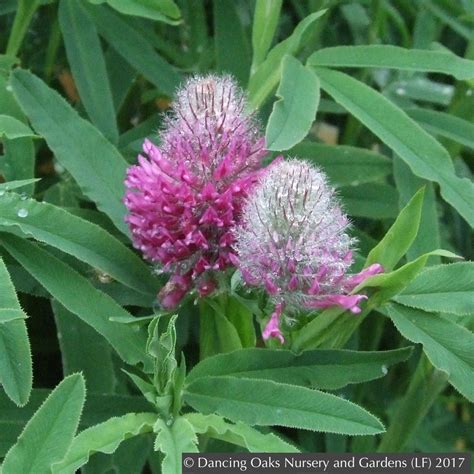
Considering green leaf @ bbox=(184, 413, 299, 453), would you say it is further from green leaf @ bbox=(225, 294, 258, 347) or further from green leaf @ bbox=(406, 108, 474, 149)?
green leaf @ bbox=(406, 108, 474, 149)

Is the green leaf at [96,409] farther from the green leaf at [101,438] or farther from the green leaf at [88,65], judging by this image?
the green leaf at [88,65]

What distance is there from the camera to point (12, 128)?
875 millimetres

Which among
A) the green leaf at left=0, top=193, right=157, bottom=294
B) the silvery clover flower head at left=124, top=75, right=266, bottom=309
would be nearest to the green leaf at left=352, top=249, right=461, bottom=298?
the silvery clover flower head at left=124, top=75, right=266, bottom=309

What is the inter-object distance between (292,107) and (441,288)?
0.23m

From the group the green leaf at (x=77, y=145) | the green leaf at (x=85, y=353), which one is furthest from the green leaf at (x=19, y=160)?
the green leaf at (x=85, y=353)

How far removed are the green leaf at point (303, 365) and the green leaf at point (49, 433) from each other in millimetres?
127

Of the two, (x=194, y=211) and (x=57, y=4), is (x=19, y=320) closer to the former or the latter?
(x=194, y=211)

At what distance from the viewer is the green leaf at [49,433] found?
700 mm

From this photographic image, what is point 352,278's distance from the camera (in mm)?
793

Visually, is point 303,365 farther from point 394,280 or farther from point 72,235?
point 72,235

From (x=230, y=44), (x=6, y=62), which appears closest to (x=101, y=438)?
(x=6, y=62)

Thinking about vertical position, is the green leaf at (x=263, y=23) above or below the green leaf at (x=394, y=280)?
above

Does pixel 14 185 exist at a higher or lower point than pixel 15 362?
higher

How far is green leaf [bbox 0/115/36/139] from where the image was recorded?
2.84 ft
